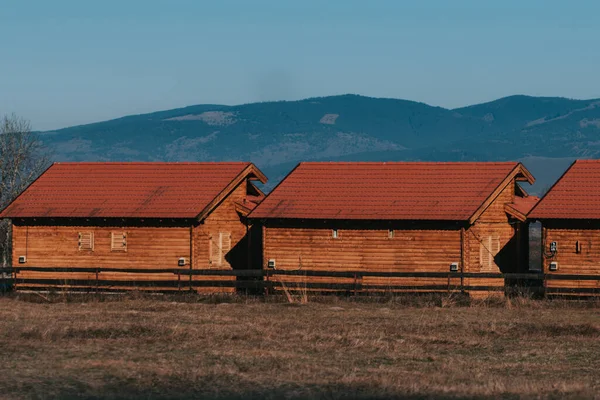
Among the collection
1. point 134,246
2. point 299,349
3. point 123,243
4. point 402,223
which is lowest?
point 299,349

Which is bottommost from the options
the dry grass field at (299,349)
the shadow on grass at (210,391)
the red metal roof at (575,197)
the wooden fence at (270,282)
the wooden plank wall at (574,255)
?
the shadow on grass at (210,391)

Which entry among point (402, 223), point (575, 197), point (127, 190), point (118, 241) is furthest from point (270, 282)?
point (575, 197)

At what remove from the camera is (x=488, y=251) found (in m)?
47.9

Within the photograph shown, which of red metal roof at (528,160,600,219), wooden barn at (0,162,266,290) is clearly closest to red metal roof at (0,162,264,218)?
wooden barn at (0,162,266,290)

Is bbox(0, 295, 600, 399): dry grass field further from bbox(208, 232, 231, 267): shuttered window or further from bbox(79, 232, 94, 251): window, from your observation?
bbox(208, 232, 231, 267): shuttered window

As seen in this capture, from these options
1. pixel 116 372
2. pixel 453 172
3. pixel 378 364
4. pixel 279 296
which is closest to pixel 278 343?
pixel 378 364

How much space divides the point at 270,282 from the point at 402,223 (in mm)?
6253

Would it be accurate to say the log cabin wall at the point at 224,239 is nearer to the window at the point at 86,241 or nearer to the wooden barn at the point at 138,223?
the wooden barn at the point at 138,223

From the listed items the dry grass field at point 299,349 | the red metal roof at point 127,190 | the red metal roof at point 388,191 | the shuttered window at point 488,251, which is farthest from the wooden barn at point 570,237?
the red metal roof at point 127,190

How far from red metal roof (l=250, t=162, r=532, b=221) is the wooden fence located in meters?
2.59

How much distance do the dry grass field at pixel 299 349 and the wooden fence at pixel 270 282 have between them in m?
1.94

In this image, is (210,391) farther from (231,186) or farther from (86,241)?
(231,186)

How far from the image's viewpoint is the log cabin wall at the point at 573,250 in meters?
45.3

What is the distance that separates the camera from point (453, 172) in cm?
4991
